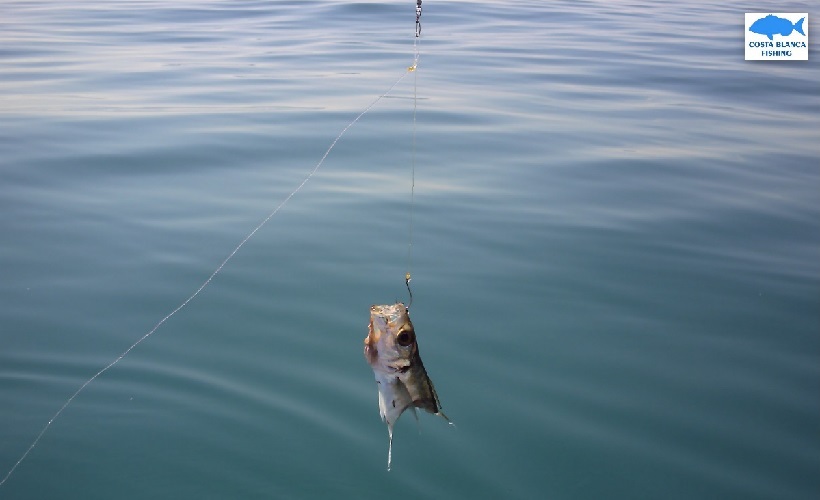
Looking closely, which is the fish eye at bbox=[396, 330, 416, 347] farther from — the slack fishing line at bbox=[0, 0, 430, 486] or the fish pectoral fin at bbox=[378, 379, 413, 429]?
the slack fishing line at bbox=[0, 0, 430, 486]

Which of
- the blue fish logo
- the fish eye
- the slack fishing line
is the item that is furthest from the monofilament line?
the blue fish logo

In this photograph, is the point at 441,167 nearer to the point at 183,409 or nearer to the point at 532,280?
the point at 532,280

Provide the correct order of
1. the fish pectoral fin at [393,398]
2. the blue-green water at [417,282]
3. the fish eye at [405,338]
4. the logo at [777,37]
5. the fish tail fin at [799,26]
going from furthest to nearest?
1. the fish tail fin at [799,26]
2. the logo at [777,37]
3. the blue-green water at [417,282]
4. the fish pectoral fin at [393,398]
5. the fish eye at [405,338]

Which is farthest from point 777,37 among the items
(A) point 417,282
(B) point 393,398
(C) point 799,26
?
(B) point 393,398

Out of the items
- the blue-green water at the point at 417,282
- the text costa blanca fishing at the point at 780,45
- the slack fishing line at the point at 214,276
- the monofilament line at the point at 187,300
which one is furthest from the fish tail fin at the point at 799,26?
the monofilament line at the point at 187,300

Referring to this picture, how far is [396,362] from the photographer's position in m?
3.73

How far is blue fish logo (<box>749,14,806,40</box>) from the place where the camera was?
17.4m

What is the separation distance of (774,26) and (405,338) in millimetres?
16277

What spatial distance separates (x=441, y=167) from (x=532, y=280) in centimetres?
274

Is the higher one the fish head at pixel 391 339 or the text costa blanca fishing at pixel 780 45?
the text costa blanca fishing at pixel 780 45

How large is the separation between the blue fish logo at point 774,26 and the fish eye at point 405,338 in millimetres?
15657

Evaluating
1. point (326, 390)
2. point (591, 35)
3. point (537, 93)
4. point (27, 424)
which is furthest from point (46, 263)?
point (591, 35)

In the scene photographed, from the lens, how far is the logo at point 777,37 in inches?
633

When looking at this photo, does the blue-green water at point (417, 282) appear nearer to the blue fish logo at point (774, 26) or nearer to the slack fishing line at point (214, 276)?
the slack fishing line at point (214, 276)
